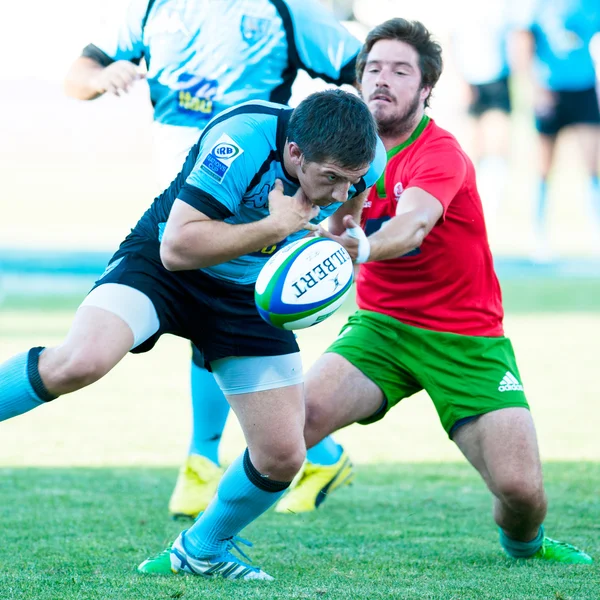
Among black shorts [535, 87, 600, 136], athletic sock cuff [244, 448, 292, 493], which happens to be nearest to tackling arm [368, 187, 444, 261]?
athletic sock cuff [244, 448, 292, 493]

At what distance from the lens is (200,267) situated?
386 centimetres

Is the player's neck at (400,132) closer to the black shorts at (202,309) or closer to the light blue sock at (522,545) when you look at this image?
the black shorts at (202,309)

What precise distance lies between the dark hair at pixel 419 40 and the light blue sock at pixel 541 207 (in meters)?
13.0

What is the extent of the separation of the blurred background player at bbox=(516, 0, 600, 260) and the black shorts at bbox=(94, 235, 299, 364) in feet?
49.4

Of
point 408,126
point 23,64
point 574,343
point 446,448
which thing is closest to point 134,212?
point 23,64

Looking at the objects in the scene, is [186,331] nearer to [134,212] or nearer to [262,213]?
[262,213]

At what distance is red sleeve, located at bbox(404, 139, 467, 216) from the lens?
15.0 ft

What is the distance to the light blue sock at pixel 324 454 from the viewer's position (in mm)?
5664

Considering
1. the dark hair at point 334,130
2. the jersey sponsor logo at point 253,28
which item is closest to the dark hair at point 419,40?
the jersey sponsor logo at point 253,28

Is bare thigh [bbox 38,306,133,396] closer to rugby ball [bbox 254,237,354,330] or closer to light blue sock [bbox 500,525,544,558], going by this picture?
rugby ball [bbox 254,237,354,330]

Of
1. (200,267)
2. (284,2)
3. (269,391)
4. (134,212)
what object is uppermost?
(284,2)

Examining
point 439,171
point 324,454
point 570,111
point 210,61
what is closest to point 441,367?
point 439,171

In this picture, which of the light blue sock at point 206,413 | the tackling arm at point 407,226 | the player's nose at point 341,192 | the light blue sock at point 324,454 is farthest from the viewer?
the light blue sock at point 324,454

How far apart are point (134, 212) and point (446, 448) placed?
632 inches
